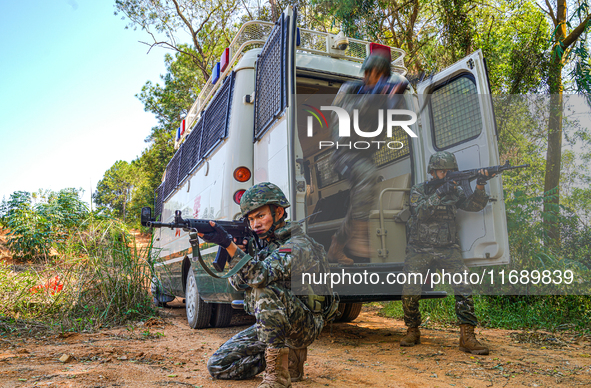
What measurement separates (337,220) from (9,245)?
38.1 feet

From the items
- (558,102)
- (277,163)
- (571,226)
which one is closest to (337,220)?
(277,163)

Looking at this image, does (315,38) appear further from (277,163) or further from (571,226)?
(571,226)

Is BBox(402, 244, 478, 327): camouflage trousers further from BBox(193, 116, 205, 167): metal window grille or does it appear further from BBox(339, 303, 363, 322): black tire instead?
BBox(193, 116, 205, 167): metal window grille

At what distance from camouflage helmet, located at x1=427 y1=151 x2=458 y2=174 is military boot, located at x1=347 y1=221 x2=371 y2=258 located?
0.80m

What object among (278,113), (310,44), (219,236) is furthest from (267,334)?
(310,44)

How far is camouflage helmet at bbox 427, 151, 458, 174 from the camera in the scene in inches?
149

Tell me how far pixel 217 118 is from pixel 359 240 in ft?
6.78

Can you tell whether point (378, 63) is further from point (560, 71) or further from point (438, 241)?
point (560, 71)

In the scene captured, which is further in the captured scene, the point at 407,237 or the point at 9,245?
the point at 9,245

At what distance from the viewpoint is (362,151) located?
4410 mm

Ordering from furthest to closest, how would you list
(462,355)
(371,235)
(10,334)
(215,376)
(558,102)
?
(558,102)
(10,334)
(371,235)
(462,355)
(215,376)

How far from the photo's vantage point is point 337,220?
4629 mm

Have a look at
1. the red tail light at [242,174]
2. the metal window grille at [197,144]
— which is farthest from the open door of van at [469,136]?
the metal window grille at [197,144]

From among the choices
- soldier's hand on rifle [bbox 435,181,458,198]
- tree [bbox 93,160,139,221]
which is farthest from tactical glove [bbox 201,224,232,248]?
tree [bbox 93,160,139,221]
